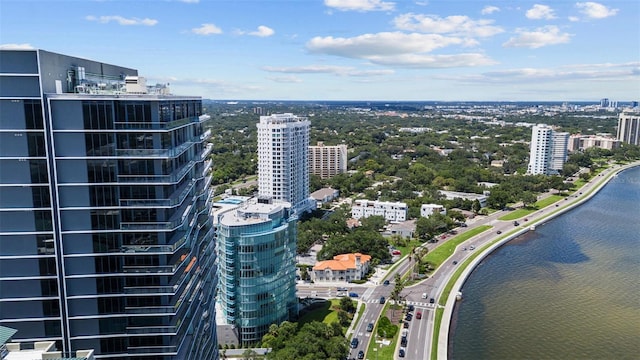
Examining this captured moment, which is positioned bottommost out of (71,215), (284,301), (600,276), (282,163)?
(600,276)

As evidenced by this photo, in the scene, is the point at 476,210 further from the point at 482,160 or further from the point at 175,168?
the point at 175,168

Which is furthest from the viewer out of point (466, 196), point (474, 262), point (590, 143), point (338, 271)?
point (590, 143)

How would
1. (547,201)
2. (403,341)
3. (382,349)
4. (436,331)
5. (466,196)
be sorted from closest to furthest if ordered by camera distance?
(382,349)
(403,341)
(436,331)
(466,196)
(547,201)

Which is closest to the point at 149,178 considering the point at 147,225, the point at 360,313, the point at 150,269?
the point at 147,225

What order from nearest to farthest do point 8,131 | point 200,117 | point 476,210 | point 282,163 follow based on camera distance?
1. point 8,131
2. point 200,117
3. point 282,163
4. point 476,210

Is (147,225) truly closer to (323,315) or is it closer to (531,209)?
(323,315)

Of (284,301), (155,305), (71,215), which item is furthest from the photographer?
(284,301)

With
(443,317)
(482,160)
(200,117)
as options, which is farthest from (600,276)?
(482,160)

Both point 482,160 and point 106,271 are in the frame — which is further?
point 482,160
